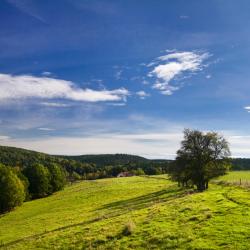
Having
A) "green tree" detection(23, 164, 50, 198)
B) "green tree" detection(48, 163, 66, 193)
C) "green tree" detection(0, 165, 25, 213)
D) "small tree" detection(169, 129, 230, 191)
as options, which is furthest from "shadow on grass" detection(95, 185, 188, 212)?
"green tree" detection(48, 163, 66, 193)

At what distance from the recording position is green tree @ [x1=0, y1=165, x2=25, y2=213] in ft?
255

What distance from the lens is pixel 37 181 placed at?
108 meters

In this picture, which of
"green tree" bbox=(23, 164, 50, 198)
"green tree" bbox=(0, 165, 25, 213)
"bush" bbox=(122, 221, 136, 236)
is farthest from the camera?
"green tree" bbox=(23, 164, 50, 198)

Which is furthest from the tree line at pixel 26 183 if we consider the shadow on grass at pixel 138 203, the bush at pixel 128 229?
the bush at pixel 128 229

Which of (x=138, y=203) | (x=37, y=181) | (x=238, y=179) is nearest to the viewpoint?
(x=138, y=203)

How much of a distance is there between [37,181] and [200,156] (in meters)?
55.6

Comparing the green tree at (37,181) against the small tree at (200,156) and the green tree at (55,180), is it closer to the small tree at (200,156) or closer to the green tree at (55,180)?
the green tree at (55,180)

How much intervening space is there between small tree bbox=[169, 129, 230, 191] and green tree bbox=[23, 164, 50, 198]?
1987 inches

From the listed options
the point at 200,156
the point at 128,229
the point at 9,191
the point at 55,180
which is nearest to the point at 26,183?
the point at 55,180

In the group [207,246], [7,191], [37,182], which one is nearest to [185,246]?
[207,246]

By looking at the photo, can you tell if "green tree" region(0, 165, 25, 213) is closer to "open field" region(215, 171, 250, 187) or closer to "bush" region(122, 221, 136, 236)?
"open field" region(215, 171, 250, 187)

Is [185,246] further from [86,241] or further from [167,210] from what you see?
[167,210]

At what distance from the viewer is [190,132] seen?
7256 cm

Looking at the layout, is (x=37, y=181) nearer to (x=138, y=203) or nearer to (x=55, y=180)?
(x=55, y=180)
